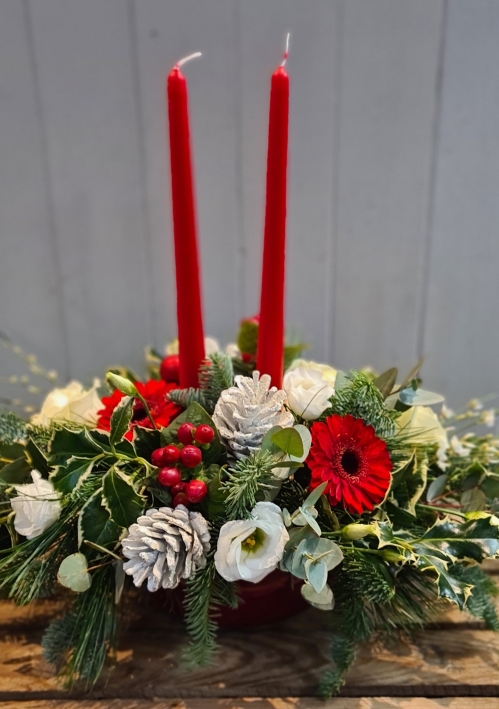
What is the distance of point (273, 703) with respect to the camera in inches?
16.6

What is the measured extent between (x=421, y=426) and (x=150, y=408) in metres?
0.24

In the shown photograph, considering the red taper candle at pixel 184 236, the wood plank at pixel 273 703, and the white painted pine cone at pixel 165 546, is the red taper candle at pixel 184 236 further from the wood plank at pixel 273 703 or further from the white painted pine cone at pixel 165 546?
the wood plank at pixel 273 703

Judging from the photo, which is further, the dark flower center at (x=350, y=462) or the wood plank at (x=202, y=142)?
the wood plank at (x=202, y=142)

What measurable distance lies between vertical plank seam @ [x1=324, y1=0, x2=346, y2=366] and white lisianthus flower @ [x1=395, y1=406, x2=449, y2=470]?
365mm

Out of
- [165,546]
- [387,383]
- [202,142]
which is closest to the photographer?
[165,546]

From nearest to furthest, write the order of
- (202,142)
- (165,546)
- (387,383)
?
(165,546) → (387,383) → (202,142)

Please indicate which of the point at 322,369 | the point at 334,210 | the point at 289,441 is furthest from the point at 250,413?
the point at 334,210

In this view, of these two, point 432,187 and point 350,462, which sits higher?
point 432,187

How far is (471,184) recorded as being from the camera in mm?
772

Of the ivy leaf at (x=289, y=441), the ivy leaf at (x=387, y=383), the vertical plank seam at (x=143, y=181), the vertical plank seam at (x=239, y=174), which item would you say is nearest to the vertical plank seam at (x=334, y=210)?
the vertical plank seam at (x=239, y=174)

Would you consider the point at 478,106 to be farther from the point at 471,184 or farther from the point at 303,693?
the point at 303,693

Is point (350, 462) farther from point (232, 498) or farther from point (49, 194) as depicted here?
point (49, 194)

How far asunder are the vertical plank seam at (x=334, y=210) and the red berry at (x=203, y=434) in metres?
0.49

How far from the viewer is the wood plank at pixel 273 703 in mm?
417
